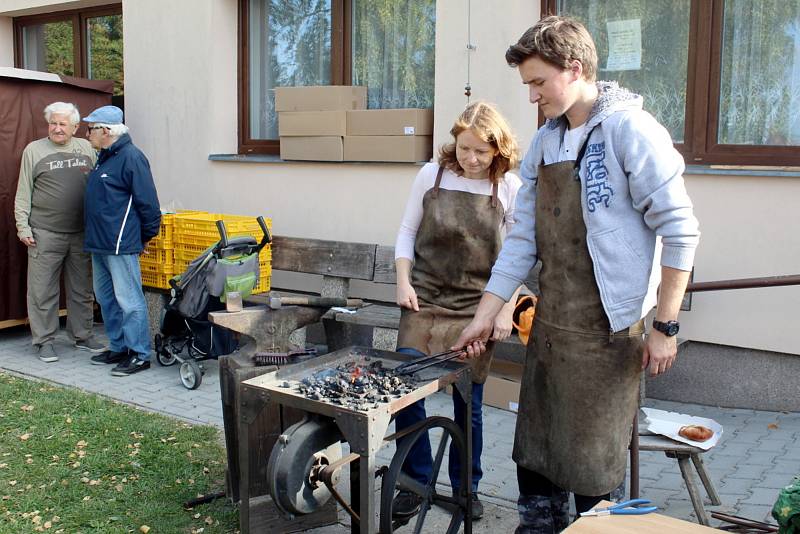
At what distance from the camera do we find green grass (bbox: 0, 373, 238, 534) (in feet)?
13.8

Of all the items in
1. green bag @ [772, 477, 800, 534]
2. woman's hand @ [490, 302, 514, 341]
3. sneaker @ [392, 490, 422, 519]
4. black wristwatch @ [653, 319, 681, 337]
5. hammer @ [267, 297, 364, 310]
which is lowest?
sneaker @ [392, 490, 422, 519]

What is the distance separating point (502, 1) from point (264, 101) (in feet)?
9.55

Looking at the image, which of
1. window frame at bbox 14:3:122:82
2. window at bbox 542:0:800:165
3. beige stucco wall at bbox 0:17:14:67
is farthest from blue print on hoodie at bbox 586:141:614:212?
beige stucco wall at bbox 0:17:14:67

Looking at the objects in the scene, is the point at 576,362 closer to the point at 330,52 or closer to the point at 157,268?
the point at 157,268

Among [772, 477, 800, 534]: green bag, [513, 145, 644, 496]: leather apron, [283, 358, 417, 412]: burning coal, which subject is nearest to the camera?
[772, 477, 800, 534]: green bag

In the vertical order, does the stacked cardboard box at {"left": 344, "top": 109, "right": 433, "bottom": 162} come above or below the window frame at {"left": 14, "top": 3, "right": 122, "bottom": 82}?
below

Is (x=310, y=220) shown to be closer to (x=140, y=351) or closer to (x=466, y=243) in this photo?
(x=140, y=351)

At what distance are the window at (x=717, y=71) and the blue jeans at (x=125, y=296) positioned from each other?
13.2 feet

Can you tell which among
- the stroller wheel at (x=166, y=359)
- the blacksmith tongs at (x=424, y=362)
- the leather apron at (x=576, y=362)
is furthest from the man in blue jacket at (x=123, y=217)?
the leather apron at (x=576, y=362)

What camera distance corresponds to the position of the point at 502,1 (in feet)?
20.9

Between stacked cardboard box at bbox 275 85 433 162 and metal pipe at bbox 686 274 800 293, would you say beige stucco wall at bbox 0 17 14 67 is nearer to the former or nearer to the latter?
stacked cardboard box at bbox 275 85 433 162

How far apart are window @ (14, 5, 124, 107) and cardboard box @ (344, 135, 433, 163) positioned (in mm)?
3584

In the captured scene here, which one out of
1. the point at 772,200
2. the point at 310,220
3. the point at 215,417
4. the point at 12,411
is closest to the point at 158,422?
the point at 215,417

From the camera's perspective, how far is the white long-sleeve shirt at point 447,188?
4043 millimetres
